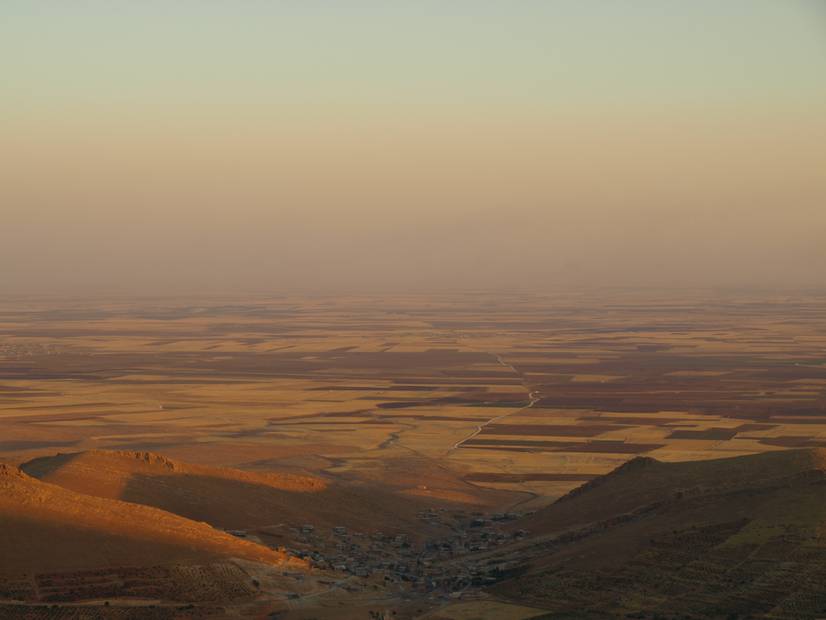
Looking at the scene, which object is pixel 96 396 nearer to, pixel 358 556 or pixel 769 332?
pixel 358 556

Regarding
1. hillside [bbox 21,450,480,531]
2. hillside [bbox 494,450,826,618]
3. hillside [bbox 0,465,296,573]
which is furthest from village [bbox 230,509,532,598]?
hillside [bbox 0,465,296,573]

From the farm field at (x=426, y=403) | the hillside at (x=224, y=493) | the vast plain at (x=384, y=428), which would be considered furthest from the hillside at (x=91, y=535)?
the farm field at (x=426, y=403)

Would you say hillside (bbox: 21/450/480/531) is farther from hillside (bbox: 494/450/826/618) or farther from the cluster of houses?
hillside (bbox: 494/450/826/618)

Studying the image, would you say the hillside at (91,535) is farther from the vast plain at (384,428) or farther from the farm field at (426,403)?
the farm field at (426,403)

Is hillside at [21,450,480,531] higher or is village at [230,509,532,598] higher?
hillside at [21,450,480,531]

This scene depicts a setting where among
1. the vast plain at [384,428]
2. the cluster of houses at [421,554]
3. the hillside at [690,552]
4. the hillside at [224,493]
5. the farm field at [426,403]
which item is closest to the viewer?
the hillside at [690,552]

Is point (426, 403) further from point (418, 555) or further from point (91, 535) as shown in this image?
point (91, 535)

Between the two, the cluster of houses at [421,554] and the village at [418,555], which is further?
the cluster of houses at [421,554]

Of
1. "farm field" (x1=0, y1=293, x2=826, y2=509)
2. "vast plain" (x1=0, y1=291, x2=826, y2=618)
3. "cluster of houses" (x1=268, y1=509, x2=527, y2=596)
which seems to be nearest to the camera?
"cluster of houses" (x1=268, y1=509, x2=527, y2=596)
